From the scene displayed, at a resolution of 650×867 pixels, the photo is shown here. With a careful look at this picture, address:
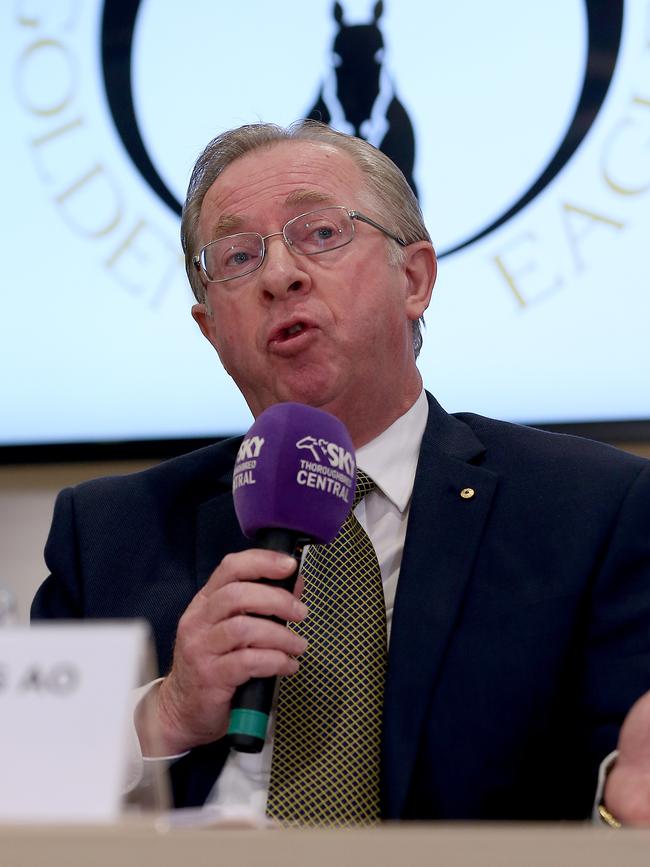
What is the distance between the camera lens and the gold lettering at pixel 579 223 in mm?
2557

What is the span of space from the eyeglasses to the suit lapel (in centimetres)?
38

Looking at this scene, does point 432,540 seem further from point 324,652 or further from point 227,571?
point 227,571

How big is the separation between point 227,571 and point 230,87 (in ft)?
5.80

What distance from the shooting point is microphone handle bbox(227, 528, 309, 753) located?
46.9 inches

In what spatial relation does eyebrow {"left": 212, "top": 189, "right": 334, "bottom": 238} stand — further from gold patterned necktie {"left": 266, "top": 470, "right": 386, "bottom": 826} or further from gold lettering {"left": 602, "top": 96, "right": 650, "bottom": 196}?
gold lettering {"left": 602, "top": 96, "right": 650, "bottom": 196}

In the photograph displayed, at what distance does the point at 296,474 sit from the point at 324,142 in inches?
37.1

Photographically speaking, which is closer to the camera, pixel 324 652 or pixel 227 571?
pixel 227 571

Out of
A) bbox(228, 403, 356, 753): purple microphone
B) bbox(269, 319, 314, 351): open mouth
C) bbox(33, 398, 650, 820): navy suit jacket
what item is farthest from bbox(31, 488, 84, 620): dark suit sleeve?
bbox(228, 403, 356, 753): purple microphone

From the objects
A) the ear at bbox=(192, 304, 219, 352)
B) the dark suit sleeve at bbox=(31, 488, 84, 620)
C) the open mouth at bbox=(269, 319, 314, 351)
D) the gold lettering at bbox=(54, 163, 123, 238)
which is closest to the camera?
the open mouth at bbox=(269, 319, 314, 351)

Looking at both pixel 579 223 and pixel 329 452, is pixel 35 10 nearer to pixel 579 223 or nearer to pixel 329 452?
pixel 579 223

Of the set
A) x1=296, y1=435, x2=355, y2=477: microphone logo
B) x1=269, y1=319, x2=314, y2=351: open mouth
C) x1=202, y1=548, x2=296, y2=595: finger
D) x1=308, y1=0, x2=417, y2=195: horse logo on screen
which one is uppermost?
x1=308, y1=0, x2=417, y2=195: horse logo on screen

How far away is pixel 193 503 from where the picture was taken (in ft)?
6.73

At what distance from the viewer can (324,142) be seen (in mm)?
2096

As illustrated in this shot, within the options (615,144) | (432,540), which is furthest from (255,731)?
(615,144)
